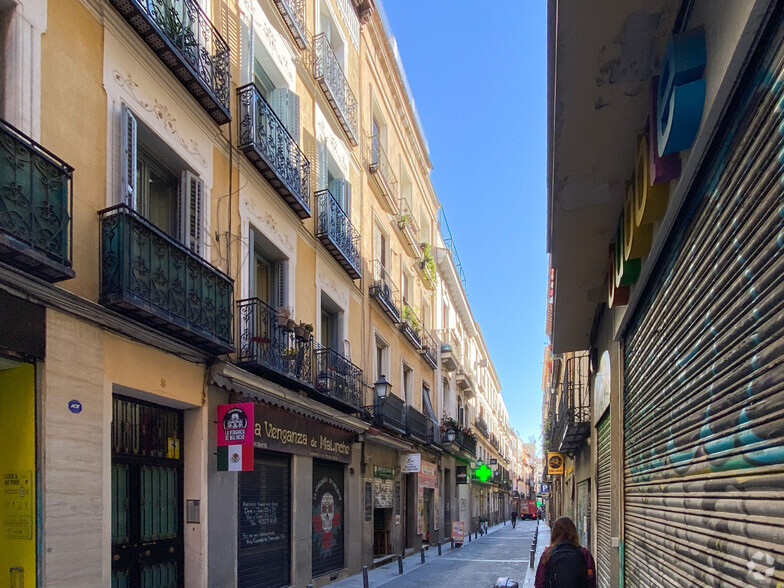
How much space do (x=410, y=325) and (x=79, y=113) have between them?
713 inches

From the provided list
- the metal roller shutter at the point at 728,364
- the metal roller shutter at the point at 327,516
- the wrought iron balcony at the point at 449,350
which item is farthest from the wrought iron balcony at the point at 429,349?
the metal roller shutter at the point at 728,364

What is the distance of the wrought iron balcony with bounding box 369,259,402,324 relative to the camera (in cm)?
1970

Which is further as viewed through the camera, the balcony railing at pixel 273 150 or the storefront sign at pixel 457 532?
the storefront sign at pixel 457 532

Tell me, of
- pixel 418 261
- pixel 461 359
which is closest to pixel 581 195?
pixel 418 261

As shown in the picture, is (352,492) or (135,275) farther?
(352,492)

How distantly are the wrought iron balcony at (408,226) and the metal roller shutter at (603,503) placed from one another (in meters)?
13.6

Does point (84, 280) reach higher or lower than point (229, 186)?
lower

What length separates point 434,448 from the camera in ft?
91.6

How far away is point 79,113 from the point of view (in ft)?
24.7

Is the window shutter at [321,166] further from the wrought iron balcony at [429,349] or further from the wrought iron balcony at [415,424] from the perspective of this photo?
the wrought iron balcony at [429,349]

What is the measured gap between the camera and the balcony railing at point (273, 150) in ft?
37.8

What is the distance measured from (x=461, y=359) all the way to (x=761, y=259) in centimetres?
3625

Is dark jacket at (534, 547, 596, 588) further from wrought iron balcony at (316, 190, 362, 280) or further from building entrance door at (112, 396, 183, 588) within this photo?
wrought iron balcony at (316, 190, 362, 280)

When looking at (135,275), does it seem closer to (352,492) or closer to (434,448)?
(352,492)
